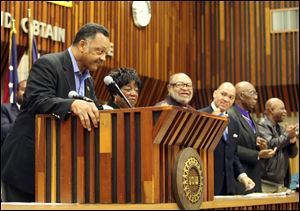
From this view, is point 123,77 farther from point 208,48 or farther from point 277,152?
point 208,48

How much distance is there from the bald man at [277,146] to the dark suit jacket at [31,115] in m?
2.87

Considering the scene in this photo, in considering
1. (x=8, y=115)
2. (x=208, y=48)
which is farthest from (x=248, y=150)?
(x=208, y=48)

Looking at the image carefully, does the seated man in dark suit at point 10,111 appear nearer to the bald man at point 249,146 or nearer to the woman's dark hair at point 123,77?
the bald man at point 249,146

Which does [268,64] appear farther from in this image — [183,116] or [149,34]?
[183,116]

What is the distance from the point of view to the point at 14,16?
7617 mm

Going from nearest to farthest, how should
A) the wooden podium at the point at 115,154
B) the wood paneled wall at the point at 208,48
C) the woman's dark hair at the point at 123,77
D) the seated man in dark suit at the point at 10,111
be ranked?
the wooden podium at the point at 115,154, the woman's dark hair at the point at 123,77, the seated man in dark suit at the point at 10,111, the wood paneled wall at the point at 208,48

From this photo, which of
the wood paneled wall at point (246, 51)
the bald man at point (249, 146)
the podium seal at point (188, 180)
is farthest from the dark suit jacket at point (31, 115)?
the wood paneled wall at point (246, 51)

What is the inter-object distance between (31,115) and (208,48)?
29.4ft

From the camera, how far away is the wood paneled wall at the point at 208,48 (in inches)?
386

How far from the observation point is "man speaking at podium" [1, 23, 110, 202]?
2.73m

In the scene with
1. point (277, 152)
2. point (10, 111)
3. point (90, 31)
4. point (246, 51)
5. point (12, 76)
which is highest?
point (246, 51)

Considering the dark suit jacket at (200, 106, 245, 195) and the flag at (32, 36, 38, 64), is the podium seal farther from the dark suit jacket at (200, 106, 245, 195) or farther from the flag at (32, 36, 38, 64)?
the flag at (32, 36, 38, 64)

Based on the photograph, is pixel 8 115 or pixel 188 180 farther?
pixel 8 115

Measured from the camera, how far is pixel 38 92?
2691mm
